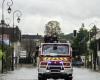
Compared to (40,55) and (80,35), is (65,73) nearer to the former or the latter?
(40,55)

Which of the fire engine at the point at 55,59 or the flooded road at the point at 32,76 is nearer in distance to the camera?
the fire engine at the point at 55,59

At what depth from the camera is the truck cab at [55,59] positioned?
36.0 m

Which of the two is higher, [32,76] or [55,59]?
[55,59]

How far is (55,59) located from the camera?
119 ft

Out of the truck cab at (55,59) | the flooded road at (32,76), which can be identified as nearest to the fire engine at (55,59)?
the truck cab at (55,59)

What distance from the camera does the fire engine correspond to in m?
36.0

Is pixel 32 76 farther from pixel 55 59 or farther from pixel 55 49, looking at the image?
pixel 55 49

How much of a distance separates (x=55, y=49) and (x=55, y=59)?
666 mm

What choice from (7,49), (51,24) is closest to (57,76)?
(7,49)

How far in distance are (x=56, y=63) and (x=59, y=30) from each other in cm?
13673

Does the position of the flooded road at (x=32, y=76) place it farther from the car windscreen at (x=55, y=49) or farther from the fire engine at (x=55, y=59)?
the car windscreen at (x=55, y=49)

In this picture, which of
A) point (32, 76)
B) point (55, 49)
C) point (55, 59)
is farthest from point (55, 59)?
point (32, 76)

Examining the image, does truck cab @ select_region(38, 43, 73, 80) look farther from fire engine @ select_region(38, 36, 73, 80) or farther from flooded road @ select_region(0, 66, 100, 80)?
flooded road @ select_region(0, 66, 100, 80)

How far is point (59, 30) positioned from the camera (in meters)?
173
